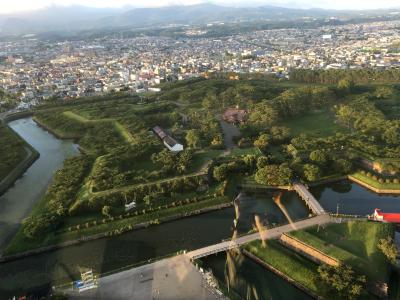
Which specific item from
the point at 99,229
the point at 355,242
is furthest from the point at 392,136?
the point at 99,229

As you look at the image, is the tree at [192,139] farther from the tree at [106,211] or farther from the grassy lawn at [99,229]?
the tree at [106,211]

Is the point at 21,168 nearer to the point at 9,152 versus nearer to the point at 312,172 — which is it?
the point at 9,152

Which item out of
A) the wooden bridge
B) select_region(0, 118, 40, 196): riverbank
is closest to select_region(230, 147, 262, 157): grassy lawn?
the wooden bridge

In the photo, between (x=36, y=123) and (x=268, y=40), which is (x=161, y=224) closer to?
(x=36, y=123)

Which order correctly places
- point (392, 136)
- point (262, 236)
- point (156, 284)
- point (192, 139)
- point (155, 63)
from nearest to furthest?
1. point (156, 284)
2. point (262, 236)
3. point (392, 136)
4. point (192, 139)
5. point (155, 63)

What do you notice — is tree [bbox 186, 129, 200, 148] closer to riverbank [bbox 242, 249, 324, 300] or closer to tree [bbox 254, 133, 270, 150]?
tree [bbox 254, 133, 270, 150]

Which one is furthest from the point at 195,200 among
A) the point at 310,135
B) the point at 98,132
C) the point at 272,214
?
the point at 98,132

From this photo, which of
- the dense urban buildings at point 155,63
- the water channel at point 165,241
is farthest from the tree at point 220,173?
the dense urban buildings at point 155,63

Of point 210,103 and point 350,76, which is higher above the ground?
point 210,103
